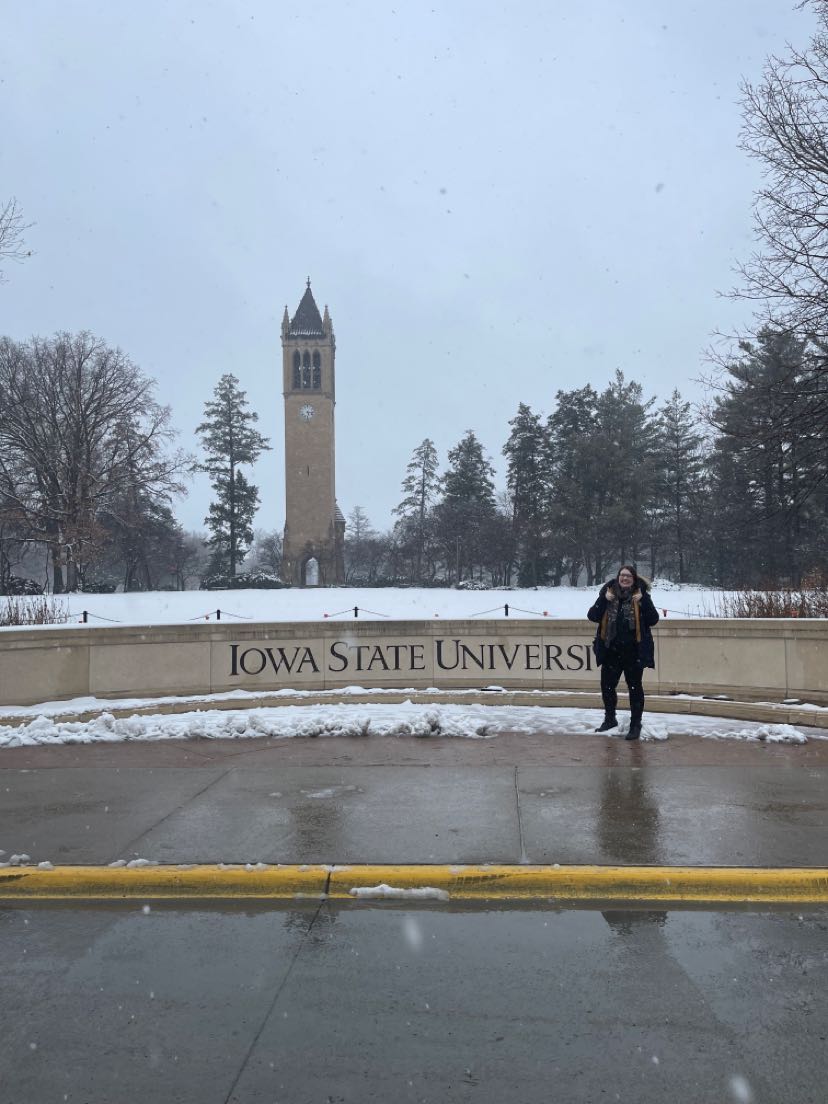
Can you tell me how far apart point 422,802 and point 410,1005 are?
281 cm

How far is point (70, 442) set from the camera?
4703cm

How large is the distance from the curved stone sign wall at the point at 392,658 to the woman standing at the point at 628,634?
246cm

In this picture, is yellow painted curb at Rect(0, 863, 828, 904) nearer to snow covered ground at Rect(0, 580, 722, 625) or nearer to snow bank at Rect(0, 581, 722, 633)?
snow covered ground at Rect(0, 580, 722, 625)

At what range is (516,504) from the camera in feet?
233

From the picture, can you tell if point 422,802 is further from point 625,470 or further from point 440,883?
point 625,470

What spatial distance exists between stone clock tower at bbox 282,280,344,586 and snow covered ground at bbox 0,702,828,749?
214 ft

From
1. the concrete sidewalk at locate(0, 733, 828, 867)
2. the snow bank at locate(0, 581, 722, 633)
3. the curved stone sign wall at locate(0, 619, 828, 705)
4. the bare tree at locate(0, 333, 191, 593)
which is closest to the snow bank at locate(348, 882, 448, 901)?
the concrete sidewalk at locate(0, 733, 828, 867)

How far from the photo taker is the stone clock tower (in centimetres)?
7706

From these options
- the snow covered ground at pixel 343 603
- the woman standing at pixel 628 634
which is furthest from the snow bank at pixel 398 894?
the snow covered ground at pixel 343 603

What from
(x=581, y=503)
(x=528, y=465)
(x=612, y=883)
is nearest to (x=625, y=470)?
(x=581, y=503)

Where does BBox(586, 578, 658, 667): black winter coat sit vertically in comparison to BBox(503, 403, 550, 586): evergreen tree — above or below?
below

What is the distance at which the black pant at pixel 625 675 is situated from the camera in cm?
855

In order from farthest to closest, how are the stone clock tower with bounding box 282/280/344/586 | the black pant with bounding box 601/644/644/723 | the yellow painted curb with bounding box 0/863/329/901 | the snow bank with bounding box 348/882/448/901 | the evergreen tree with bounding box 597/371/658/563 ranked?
the stone clock tower with bounding box 282/280/344/586
the evergreen tree with bounding box 597/371/658/563
the black pant with bounding box 601/644/644/723
the yellow painted curb with bounding box 0/863/329/901
the snow bank with bounding box 348/882/448/901

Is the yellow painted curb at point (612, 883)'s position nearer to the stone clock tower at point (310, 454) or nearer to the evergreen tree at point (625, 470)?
the evergreen tree at point (625, 470)
